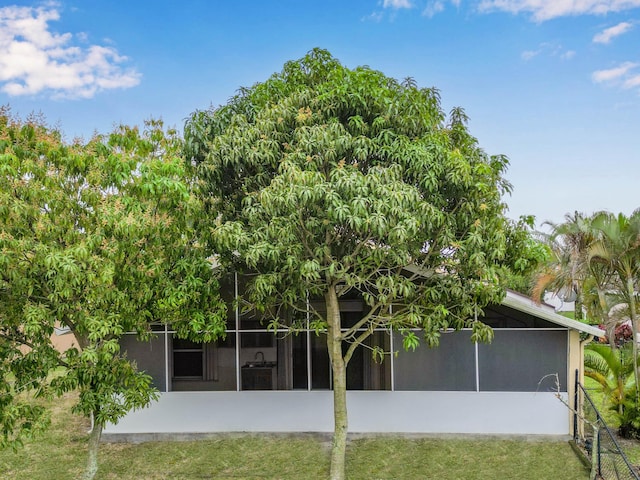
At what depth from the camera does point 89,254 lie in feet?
24.6

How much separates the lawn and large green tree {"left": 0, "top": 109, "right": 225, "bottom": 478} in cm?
182

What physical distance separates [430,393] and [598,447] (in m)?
3.22

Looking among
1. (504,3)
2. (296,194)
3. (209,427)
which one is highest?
(504,3)

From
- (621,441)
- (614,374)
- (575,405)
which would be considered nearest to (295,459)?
(575,405)

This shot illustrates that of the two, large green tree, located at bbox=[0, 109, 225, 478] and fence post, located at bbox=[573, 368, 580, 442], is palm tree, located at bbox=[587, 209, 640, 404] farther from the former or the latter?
large green tree, located at bbox=[0, 109, 225, 478]

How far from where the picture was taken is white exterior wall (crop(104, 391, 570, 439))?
1065 cm

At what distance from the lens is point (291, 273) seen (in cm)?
824

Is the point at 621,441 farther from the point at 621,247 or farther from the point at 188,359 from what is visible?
the point at 188,359

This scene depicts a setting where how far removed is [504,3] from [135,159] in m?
10.1

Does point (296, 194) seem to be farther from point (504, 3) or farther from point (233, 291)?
point (504, 3)

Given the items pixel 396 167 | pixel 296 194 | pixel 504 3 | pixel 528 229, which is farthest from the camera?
pixel 504 3

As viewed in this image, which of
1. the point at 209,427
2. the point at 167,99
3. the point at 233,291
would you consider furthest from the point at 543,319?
the point at 167,99

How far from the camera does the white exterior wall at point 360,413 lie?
1065 centimetres

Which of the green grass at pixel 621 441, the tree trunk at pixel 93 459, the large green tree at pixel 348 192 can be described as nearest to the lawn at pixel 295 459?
the tree trunk at pixel 93 459
